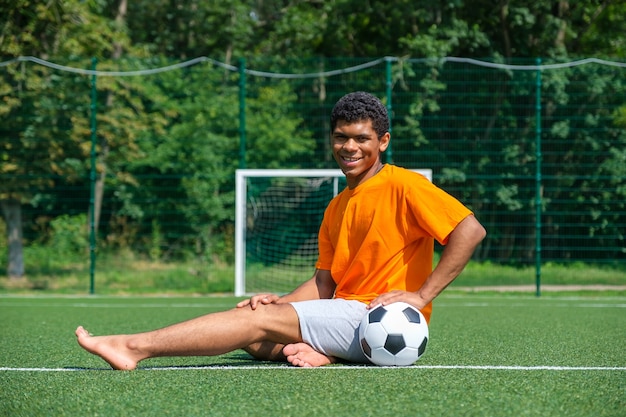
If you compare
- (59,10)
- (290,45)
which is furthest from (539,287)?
(290,45)

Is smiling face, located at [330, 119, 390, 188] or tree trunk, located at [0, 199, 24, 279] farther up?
smiling face, located at [330, 119, 390, 188]

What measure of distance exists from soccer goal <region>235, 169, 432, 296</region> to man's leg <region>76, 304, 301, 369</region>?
7.28 meters

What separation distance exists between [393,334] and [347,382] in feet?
1.46

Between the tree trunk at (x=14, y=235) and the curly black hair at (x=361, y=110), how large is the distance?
30.5 feet

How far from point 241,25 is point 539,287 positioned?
1228 centimetres

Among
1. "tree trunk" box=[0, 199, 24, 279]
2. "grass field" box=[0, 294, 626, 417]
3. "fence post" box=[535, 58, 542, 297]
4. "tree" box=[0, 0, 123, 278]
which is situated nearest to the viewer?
"grass field" box=[0, 294, 626, 417]

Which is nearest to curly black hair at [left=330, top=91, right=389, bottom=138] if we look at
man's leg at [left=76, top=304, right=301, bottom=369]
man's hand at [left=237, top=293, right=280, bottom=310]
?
man's hand at [left=237, top=293, right=280, bottom=310]

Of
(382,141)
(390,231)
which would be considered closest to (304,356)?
(390,231)

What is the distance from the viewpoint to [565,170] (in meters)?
12.2

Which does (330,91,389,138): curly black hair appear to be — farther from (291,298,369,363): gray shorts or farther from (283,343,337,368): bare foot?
(283,343,337,368): bare foot

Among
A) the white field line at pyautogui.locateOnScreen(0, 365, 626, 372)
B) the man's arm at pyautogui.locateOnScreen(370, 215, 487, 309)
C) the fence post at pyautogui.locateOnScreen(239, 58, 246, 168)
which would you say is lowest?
the white field line at pyautogui.locateOnScreen(0, 365, 626, 372)

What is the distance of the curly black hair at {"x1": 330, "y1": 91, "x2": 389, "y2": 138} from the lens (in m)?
4.36

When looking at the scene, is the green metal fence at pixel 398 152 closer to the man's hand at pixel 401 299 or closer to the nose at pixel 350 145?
the nose at pixel 350 145

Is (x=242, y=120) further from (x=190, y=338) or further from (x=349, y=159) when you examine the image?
(x=190, y=338)
